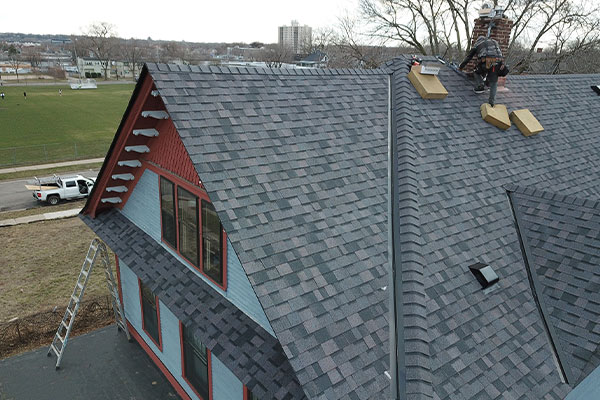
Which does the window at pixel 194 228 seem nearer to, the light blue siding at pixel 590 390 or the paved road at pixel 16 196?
the light blue siding at pixel 590 390

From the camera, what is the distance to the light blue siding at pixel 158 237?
635 centimetres

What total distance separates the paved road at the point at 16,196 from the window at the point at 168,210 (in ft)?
65.8

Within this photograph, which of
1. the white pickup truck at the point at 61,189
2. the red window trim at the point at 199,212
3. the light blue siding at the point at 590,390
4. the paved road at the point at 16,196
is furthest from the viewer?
the white pickup truck at the point at 61,189

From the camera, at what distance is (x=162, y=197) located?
345 inches

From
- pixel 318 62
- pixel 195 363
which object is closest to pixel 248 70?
pixel 195 363

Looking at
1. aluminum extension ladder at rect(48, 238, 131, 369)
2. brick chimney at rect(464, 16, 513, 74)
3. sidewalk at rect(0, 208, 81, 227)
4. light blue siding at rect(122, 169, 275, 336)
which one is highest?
brick chimney at rect(464, 16, 513, 74)

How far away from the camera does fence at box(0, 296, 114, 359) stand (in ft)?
37.6

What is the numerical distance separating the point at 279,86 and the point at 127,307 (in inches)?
306

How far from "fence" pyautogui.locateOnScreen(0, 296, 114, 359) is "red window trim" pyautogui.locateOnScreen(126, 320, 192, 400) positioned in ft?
5.17

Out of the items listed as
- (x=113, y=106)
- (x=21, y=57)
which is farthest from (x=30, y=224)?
(x=21, y=57)

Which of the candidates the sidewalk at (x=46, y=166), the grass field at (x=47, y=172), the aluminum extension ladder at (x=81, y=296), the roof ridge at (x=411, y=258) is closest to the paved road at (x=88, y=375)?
the aluminum extension ladder at (x=81, y=296)

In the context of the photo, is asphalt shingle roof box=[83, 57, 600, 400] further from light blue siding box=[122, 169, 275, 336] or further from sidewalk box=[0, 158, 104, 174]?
sidewalk box=[0, 158, 104, 174]

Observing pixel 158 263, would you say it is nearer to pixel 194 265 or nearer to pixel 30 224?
pixel 194 265

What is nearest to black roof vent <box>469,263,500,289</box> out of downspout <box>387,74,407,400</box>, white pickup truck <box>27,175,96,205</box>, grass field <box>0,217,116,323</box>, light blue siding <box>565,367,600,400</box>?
downspout <box>387,74,407,400</box>
